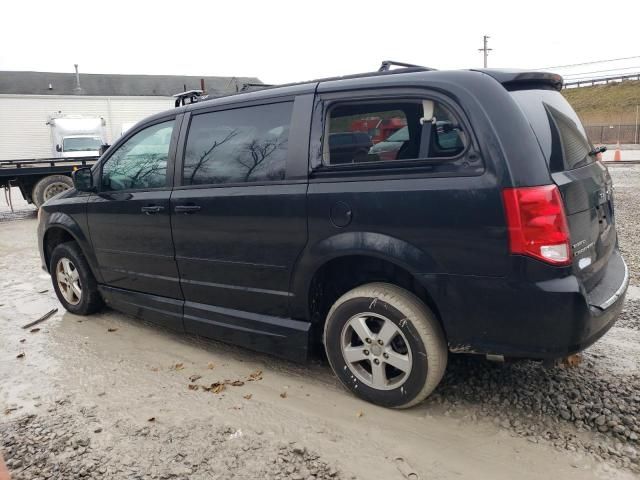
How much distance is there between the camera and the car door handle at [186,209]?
3684 millimetres

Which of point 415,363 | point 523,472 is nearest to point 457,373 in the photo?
point 415,363

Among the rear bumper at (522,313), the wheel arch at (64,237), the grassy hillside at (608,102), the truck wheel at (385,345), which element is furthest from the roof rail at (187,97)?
the grassy hillside at (608,102)

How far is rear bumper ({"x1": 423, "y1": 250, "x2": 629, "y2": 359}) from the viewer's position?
8.12 ft

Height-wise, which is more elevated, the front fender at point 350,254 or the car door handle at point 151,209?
the car door handle at point 151,209

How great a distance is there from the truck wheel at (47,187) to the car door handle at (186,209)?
→ 35.1ft

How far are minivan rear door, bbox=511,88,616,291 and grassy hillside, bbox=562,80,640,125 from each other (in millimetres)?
52125

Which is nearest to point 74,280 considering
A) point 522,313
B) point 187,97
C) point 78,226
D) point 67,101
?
point 78,226

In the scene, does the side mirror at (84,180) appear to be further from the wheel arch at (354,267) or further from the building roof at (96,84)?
the building roof at (96,84)

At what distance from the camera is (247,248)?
3.44 m

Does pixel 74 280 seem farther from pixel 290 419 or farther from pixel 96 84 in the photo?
pixel 96 84

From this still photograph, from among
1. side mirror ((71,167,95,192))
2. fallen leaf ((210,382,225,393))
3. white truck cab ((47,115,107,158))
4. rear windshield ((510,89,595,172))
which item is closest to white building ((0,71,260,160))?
white truck cab ((47,115,107,158))

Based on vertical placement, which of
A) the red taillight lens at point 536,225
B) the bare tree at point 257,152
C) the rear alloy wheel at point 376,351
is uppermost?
the bare tree at point 257,152

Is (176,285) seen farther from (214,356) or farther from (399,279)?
(399,279)

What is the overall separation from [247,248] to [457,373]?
5.37ft
